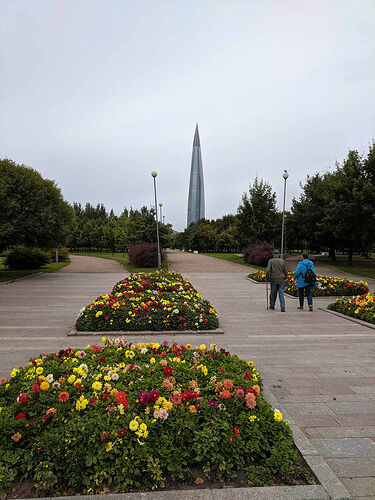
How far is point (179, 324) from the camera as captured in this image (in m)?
6.84

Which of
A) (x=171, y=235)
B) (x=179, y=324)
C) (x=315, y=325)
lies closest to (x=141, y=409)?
(x=179, y=324)

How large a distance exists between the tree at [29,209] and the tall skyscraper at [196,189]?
538 ft

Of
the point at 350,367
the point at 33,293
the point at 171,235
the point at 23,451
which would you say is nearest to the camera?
the point at 23,451

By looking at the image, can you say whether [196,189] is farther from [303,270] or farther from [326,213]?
[303,270]

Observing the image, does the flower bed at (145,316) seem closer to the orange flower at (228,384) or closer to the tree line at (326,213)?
the orange flower at (228,384)

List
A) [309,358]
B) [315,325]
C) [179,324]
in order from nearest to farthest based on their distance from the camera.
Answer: [309,358] → [179,324] → [315,325]

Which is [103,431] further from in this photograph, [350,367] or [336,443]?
[350,367]

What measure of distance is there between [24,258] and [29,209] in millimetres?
8081

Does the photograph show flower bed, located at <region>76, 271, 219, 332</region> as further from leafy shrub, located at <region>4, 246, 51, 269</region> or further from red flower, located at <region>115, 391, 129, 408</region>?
leafy shrub, located at <region>4, 246, 51, 269</region>

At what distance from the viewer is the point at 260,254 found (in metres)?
27.0

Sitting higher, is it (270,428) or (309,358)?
(270,428)

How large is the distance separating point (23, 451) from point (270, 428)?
1950 millimetres

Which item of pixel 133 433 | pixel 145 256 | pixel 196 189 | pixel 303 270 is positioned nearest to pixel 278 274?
pixel 303 270

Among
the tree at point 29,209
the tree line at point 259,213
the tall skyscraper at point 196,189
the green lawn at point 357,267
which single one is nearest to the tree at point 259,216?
the tree line at point 259,213
